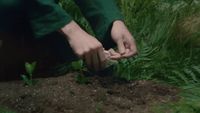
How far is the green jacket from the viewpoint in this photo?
241 cm

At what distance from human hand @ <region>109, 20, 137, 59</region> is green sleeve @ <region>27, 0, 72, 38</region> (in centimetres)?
22

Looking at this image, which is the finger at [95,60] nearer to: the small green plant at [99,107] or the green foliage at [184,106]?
the small green plant at [99,107]

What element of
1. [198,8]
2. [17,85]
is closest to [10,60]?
[17,85]

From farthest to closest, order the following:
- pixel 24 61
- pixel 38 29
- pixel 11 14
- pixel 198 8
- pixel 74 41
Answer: pixel 198 8 → pixel 24 61 → pixel 11 14 → pixel 38 29 → pixel 74 41

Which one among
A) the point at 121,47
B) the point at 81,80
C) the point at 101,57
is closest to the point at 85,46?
the point at 101,57

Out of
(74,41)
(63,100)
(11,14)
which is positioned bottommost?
(63,100)

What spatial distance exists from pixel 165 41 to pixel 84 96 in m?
0.76

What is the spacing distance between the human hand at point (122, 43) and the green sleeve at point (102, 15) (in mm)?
85

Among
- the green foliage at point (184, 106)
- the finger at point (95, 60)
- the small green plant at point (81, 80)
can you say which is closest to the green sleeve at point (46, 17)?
the finger at point (95, 60)

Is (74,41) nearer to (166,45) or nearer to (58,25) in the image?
(58,25)

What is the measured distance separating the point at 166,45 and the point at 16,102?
0.95 m

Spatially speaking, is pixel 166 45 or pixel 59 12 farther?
pixel 166 45

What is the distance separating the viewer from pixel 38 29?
2.45 m

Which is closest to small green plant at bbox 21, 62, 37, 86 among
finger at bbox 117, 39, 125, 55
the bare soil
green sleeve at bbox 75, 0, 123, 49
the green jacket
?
the bare soil
